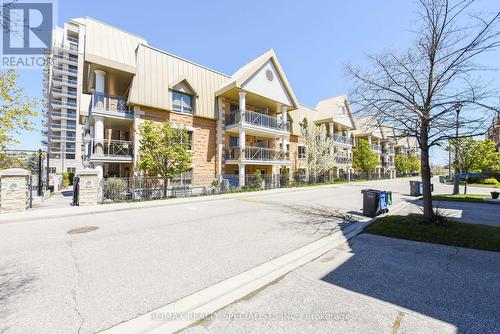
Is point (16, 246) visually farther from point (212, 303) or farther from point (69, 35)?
point (69, 35)

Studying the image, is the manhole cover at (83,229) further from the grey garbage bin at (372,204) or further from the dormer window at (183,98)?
the dormer window at (183,98)

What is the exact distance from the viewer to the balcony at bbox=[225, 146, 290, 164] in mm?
21156

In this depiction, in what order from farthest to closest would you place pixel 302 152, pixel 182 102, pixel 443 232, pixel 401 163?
pixel 401 163 < pixel 302 152 < pixel 182 102 < pixel 443 232

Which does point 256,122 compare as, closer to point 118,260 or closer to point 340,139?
point 340,139

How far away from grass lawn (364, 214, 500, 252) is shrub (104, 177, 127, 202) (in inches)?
535

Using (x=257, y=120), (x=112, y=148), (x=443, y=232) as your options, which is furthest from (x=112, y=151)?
(x=443, y=232)

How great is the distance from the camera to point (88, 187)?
39.3ft

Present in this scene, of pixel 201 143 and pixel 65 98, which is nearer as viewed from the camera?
pixel 201 143

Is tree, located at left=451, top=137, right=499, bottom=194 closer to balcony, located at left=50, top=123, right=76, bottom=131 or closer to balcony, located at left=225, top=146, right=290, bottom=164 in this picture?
balcony, located at left=225, top=146, right=290, bottom=164

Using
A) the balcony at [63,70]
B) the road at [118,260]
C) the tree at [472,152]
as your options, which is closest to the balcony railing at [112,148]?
the road at [118,260]

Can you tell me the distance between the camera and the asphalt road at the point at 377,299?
9.28 ft

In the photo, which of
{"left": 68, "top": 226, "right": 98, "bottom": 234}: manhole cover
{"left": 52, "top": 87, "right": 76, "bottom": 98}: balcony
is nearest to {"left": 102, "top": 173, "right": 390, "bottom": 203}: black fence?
{"left": 68, "top": 226, "right": 98, "bottom": 234}: manhole cover

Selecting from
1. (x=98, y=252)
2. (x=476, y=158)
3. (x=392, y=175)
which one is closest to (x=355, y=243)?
(x=98, y=252)

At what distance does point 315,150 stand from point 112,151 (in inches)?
898
